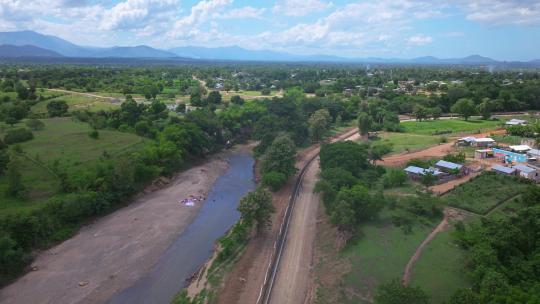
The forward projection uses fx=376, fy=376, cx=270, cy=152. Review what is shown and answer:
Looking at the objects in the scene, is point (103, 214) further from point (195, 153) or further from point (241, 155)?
point (241, 155)

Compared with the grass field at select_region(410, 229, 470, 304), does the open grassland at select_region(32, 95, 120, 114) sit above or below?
above

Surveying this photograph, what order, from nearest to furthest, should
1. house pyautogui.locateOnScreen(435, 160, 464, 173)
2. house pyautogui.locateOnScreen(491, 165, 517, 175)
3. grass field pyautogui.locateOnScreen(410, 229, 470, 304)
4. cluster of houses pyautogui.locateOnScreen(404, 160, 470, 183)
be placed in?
grass field pyautogui.locateOnScreen(410, 229, 470, 304)
house pyautogui.locateOnScreen(491, 165, 517, 175)
cluster of houses pyautogui.locateOnScreen(404, 160, 470, 183)
house pyautogui.locateOnScreen(435, 160, 464, 173)

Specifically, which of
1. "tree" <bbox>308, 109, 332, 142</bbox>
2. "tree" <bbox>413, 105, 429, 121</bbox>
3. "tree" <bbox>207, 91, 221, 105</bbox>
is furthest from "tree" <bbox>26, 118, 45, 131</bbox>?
"tree" <bbox>413, 105, 429, 121</bbox>

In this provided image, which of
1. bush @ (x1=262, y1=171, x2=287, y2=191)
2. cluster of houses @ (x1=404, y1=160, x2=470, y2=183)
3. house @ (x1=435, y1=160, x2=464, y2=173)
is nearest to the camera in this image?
cluster of houses @ (x1=404, y1=160, x2=470, y2=183)

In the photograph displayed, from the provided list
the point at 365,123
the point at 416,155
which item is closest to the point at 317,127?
the point at 365,123

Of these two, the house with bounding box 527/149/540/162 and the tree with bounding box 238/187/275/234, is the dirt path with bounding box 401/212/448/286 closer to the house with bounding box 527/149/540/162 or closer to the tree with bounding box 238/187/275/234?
the tree with bounding box 238/187/275/234

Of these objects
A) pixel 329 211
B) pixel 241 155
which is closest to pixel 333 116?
pixel 241 155
